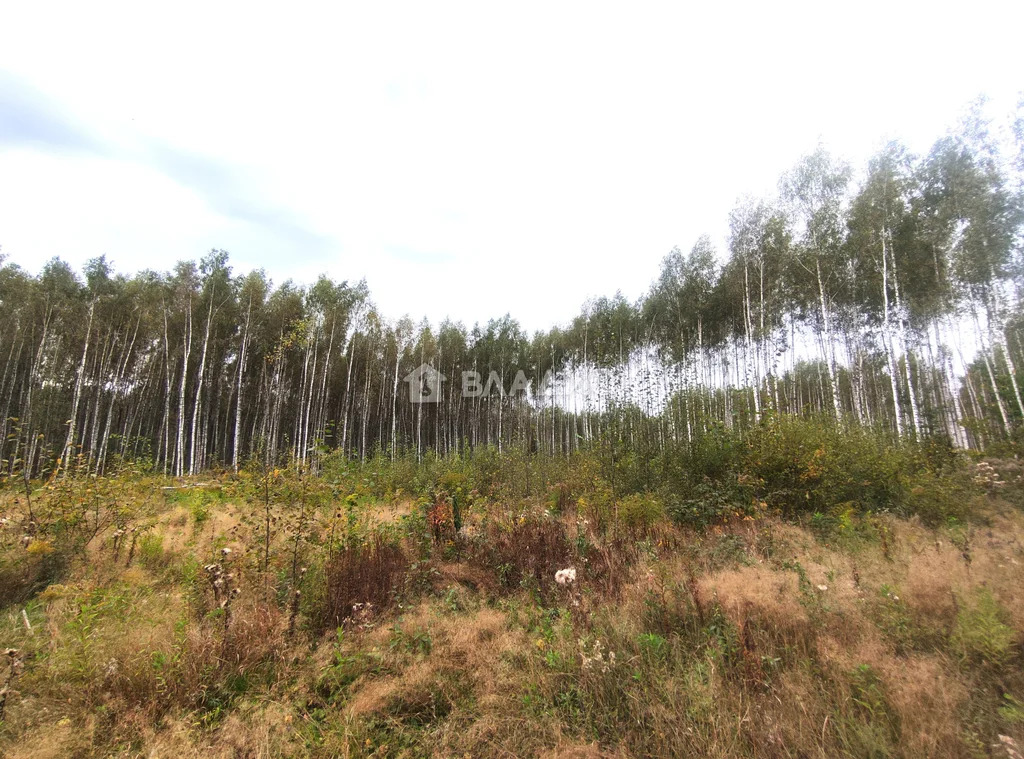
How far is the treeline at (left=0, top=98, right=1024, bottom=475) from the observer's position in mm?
13438

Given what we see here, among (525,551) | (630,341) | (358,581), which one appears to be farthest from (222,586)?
(630,341)

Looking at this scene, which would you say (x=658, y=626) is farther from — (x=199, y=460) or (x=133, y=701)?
(x=199, y=460)

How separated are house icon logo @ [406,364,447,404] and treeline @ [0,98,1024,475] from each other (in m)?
0.59

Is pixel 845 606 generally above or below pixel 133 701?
above

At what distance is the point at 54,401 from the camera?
21.9 meters

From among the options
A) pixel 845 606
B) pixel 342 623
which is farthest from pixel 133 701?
pixel 845 606

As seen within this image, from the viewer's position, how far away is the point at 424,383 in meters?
30.0

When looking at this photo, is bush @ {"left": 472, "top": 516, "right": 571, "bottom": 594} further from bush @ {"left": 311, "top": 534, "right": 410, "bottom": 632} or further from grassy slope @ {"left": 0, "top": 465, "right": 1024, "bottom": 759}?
bush @ {"left": 311, "top": 534, "right": 410, "bottom": 632}

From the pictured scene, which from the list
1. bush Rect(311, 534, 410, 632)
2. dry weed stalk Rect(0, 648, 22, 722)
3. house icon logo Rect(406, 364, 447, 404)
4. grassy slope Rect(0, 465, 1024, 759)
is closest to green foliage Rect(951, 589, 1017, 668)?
grassy slope Rect(0, 465, 1024, 759)

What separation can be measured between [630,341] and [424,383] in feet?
49.7

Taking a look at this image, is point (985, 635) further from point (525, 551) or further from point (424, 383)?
point (424, 383)

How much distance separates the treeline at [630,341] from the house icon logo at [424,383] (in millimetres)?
586

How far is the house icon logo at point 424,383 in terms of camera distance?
1156 inches

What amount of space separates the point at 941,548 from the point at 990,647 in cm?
267
